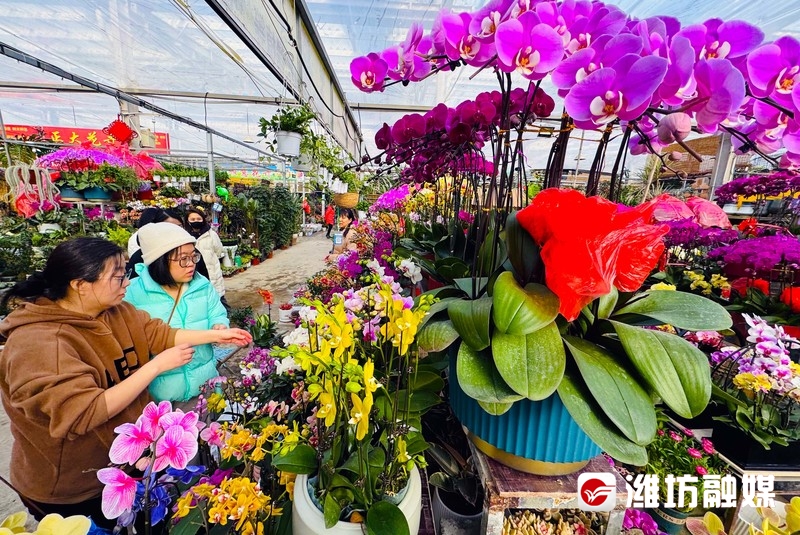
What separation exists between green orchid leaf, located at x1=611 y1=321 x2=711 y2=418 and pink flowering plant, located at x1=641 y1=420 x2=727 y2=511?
2.67ft

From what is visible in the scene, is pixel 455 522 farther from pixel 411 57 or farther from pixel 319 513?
pixel 411 57

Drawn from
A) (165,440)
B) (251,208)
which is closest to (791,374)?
(165,440)

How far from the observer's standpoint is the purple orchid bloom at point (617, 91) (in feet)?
1.29

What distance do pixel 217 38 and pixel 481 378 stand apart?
118 inches

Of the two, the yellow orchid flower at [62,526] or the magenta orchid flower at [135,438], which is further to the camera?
the magenta orchid flower at [135,438]

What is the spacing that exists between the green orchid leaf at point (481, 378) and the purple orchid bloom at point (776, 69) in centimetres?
48

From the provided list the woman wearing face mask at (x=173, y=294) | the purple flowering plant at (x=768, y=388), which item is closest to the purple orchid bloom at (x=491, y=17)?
the purple flowering plant at (x=768, y=388)

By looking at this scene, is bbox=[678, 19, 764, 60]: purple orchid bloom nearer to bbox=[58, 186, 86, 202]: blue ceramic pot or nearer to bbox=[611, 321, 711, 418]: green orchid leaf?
bbox=[611, 321, 711, 418]: green orchid leaf

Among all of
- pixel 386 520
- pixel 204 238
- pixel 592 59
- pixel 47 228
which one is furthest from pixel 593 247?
pixel 47 228

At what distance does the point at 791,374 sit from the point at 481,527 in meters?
1.01

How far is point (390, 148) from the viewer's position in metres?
0.87

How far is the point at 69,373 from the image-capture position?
73 centimetres

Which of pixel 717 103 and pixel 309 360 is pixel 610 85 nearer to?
pixel 717 103

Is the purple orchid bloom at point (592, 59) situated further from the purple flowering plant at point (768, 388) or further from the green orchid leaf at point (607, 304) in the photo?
the purple flowering plant at point (768, 388)
